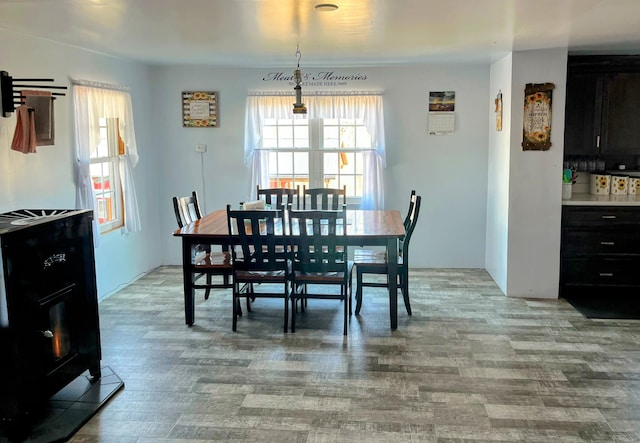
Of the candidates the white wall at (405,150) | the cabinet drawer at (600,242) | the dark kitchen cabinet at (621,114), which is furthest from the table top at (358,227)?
the dark kitchen cabinet at (621,114)

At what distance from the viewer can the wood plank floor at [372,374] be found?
3.02m

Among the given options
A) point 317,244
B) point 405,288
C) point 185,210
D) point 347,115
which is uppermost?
point 347,115

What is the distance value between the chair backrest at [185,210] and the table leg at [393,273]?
176 cm

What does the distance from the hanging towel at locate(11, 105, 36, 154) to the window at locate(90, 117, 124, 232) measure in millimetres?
1383

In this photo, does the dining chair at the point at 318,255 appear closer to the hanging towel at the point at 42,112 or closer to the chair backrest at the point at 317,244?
the chair backrest at the point at 317,244

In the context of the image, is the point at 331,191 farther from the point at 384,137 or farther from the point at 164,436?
the point at 164,436

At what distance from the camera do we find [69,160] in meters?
4.74

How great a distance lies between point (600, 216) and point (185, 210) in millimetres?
3723

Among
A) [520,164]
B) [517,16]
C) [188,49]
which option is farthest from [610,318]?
[188,49]

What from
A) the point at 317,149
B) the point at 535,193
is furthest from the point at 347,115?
the point at 535,193

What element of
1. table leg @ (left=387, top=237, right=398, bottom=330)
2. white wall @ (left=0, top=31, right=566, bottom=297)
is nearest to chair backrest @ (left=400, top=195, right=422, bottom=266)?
table leg @ (left=387, top=237, right=398, bottom=330)

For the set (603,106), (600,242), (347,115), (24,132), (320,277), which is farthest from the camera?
(347,115)

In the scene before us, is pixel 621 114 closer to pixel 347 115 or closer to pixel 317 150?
pixel 347 115

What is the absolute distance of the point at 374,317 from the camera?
4773 mm
